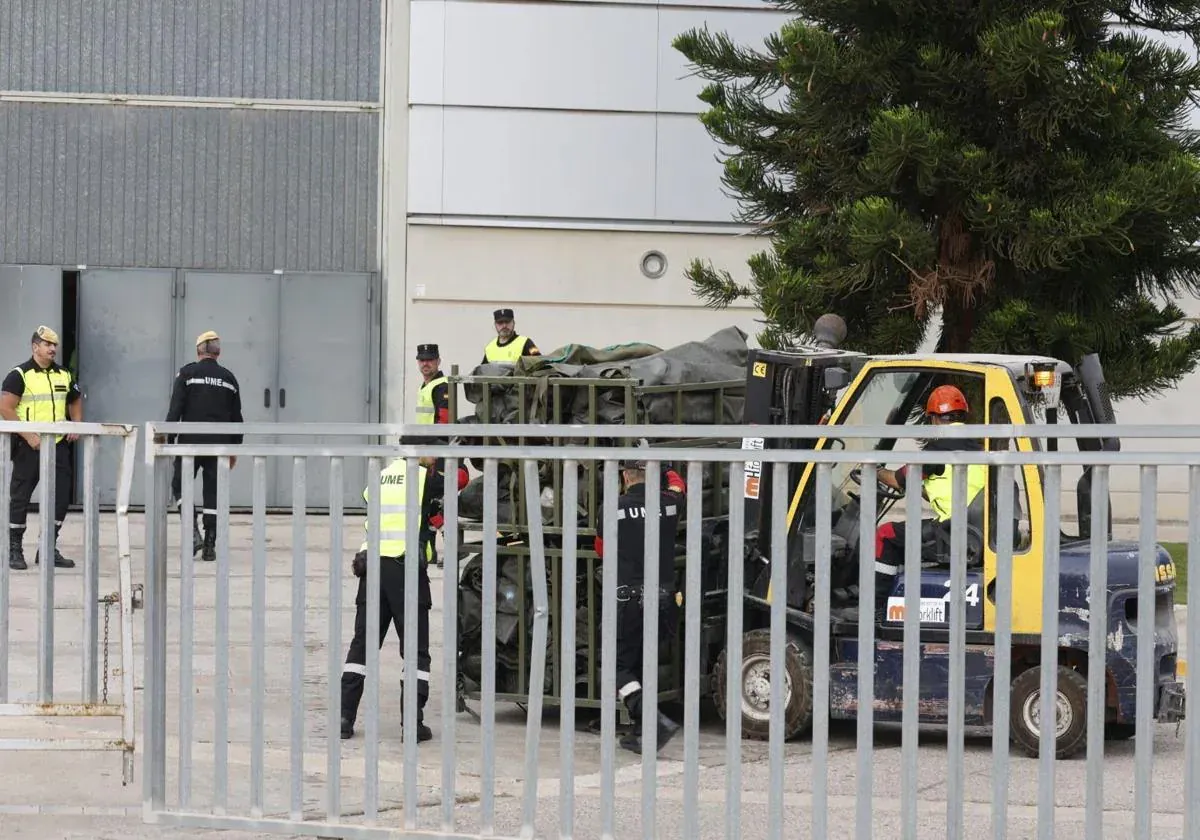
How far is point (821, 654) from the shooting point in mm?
5008

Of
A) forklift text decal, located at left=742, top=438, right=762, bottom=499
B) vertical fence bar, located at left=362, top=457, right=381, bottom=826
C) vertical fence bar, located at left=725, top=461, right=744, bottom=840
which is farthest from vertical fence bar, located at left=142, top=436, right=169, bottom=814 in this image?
forklift text decal, located at left=742, top=438, right=762, bottom=499

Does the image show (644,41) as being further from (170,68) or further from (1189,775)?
(1189,775)

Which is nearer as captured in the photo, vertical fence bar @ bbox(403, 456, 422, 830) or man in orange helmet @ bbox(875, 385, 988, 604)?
vertical fence bar @ bbox(403, 456, 422, 830)

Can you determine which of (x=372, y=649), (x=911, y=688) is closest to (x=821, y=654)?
(x=911, y=688)

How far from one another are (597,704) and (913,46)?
21.5 feet

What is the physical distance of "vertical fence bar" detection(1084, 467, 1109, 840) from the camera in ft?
15.7

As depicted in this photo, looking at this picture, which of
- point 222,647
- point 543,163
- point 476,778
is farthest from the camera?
point 543,163

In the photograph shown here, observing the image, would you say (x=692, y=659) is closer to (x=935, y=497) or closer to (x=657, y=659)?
(x=657, y=659)

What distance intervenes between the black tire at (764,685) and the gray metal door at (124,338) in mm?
11144

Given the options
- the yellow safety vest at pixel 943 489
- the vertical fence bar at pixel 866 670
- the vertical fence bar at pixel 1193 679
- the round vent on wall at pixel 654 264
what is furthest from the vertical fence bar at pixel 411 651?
the round vent on wall at pixel 654 264

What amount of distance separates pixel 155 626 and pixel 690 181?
12726mm

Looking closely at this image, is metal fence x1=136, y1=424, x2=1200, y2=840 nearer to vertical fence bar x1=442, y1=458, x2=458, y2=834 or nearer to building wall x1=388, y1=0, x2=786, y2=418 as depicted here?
vertical fence bar x1=442, y1=458, x2=458, y2=834

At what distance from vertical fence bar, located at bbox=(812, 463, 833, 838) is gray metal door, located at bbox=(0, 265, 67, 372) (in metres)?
14.6

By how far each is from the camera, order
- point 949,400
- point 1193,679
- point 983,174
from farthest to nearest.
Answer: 1. point 983,174
2. point 949,400
3. point 1193,679
